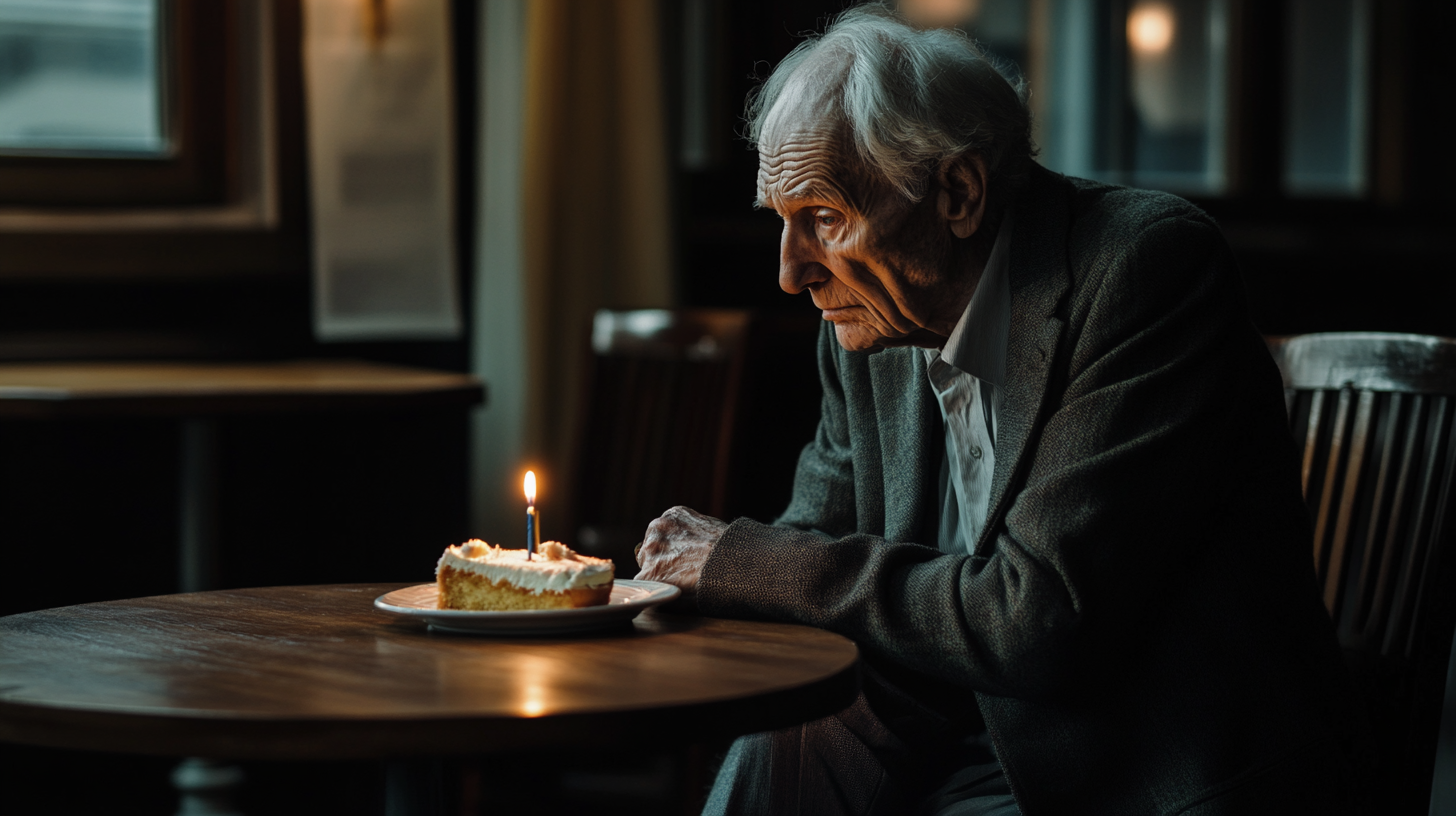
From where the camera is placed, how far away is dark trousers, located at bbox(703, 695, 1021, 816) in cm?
141

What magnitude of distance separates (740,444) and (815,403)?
1266mm

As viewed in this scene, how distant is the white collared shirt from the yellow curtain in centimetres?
178

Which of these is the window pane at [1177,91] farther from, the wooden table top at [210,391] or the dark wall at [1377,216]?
the wooden table top at [210,391]

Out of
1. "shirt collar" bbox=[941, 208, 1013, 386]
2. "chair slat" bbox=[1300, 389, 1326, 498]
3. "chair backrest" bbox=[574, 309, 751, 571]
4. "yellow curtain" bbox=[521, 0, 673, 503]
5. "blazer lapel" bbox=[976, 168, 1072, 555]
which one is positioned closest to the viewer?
"blazer lapel" bbox=[976, 168, 1072, 555]

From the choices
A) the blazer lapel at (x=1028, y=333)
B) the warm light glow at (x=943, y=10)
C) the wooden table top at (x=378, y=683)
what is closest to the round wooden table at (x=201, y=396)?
the wooden table top at (x=378, y=683)

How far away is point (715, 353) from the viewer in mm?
2443

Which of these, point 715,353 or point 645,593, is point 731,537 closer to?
point 645,593

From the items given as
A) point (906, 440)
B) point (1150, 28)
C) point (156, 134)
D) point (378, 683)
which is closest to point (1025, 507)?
point (906, 440)

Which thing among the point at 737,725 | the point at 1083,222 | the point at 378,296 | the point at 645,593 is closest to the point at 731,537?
the point at 645,593

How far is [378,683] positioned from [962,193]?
72 centimetres

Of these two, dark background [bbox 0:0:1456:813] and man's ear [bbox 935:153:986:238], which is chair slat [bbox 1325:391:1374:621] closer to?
man's ear [bbox 935:153:986:238]

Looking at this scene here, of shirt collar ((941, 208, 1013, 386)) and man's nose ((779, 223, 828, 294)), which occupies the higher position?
man's nose ((779, 223, 828, 294))

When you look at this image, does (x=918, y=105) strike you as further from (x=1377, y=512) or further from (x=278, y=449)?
(x=278, y=449)

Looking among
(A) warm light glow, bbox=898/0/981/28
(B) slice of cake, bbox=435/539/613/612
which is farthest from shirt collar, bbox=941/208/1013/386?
(A) warm light glow, bbox=898/0/981/28
